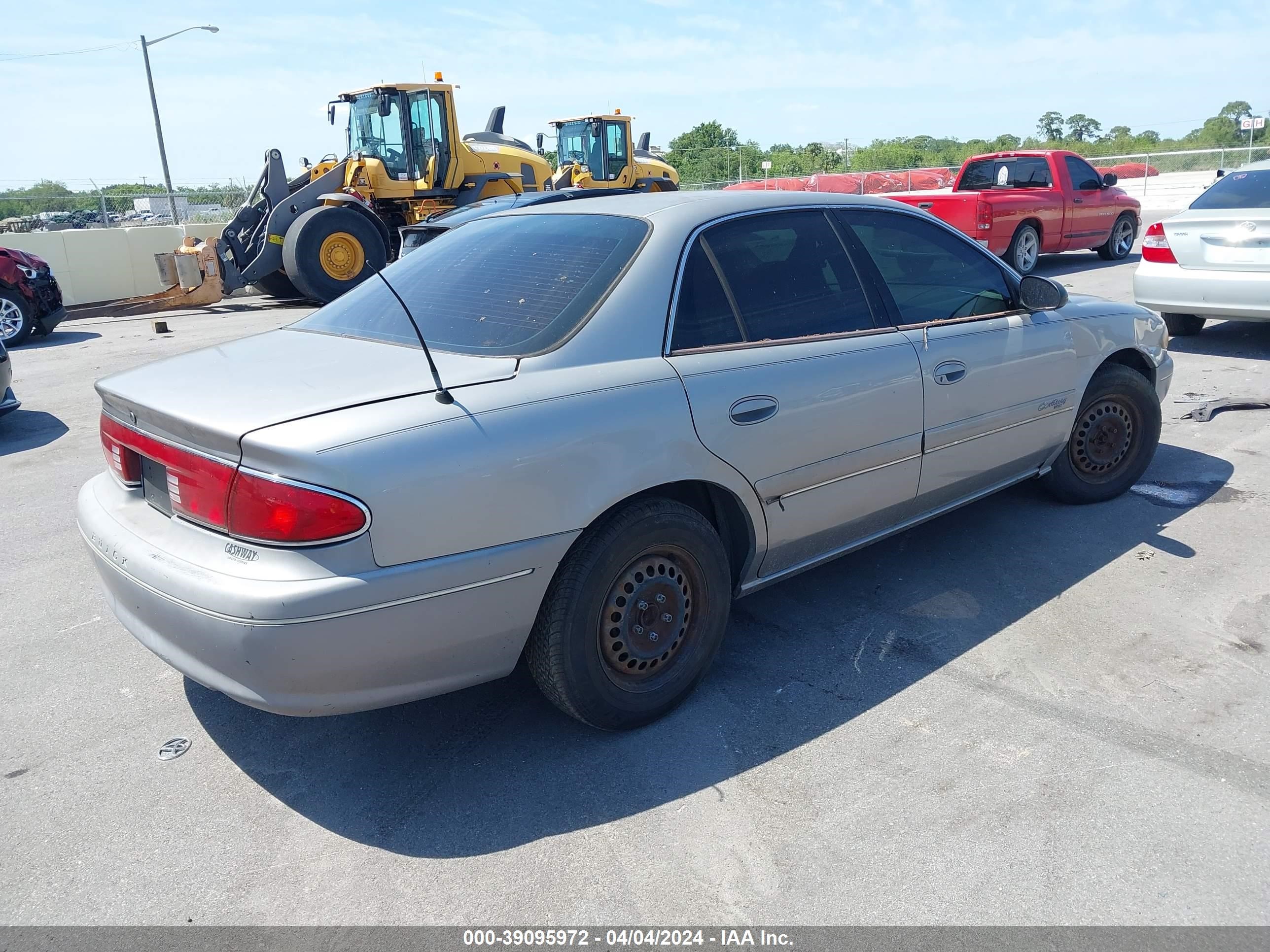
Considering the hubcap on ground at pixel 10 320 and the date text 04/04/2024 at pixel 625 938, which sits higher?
the date text 04/04/2024 at pixel 625 938

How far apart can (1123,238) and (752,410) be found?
1600 cm

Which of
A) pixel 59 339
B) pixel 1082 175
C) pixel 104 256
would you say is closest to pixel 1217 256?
pixel 1082 175

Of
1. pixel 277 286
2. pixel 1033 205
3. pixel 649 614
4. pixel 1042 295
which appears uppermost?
pixel 1042 295

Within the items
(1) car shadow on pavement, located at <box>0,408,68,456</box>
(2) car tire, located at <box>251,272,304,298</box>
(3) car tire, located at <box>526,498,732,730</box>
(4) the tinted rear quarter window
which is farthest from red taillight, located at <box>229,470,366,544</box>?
(4) the tinted rear quarter window

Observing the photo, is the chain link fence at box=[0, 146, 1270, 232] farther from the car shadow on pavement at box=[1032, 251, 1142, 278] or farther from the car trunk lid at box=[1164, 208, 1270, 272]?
the car trunk lid at box=[1164, 208, 1270, 272]

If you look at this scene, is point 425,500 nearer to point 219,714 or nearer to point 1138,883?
point 219,714

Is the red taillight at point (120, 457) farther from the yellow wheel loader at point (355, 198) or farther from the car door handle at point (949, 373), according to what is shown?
the yellow wheel loader at point (355, 198)

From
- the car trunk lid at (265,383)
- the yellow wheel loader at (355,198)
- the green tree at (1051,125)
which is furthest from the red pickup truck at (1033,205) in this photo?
the green tree at (1051,125)

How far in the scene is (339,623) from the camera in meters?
2.46

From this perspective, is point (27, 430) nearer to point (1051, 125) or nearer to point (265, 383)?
point (265, 383)

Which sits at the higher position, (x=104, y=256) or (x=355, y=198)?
(x=355, y=198)

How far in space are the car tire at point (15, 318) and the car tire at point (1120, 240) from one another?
15.8 metres

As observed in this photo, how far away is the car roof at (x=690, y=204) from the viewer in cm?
343

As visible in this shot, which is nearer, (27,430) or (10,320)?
(27,430)
